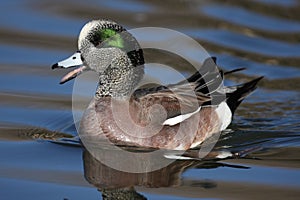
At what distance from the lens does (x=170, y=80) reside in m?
7.75

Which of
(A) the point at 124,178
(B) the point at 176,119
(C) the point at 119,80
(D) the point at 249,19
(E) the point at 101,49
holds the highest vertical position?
(D) the point at 249,19

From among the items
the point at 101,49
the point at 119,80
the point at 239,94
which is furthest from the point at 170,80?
the point at 101,49

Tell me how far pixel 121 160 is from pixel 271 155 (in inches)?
41.6

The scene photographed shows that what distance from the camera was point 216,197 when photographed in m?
5.30

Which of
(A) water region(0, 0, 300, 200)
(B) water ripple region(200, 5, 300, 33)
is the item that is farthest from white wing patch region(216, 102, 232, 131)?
(B) water ripple region(200, 5, 300, 33)

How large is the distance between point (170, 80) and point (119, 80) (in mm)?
1433

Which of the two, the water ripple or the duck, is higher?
the water ripple

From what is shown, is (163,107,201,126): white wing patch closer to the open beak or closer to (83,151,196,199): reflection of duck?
(83,151,196,199): reflection of duck

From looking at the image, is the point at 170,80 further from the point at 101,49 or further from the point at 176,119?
the point at 101,49

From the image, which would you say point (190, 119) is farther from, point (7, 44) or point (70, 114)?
point (7, 44)

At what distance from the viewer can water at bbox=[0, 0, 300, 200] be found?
5520mm

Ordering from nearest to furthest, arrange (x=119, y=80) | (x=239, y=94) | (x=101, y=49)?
(x=101, y=49) < (x=119, y=80) < (x=239, y=94)

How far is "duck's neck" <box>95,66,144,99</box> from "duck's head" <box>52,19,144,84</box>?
0.04 meters

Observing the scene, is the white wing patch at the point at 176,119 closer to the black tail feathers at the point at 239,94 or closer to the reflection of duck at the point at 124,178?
the reflection of duck at the point at 124,178
